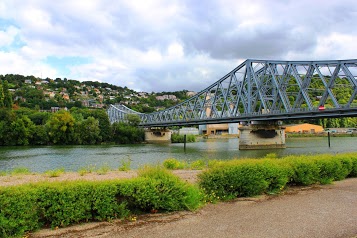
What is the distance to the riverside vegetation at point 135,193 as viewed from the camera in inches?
243

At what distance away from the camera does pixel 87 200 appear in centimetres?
675

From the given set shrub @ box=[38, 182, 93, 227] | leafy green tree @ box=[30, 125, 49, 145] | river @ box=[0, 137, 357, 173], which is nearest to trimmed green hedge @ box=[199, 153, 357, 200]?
shrub @ box=[38, 182, 93, 227]

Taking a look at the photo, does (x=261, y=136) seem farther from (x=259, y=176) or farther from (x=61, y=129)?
(x=259, y=176)

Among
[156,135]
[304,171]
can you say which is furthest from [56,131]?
[304,171]

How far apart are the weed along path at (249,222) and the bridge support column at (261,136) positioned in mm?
52092

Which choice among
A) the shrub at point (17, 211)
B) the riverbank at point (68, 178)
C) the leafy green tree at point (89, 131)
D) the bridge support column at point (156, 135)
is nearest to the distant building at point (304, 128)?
the bridge support column at point (156, 135)

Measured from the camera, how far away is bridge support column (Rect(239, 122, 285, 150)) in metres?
60.9

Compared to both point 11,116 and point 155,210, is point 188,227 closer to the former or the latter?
point 155,210

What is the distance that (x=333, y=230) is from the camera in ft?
21.6

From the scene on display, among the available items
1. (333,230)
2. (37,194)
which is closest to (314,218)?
(333,230)

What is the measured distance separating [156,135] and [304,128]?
62.6 metres

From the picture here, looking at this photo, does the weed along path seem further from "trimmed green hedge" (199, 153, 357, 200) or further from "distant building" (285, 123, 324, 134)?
"distant building" (285, 123, 324, 134)

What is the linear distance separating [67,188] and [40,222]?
80 cm

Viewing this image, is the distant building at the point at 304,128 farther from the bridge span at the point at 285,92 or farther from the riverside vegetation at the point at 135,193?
the riverside vegetation at the point at 135,193
